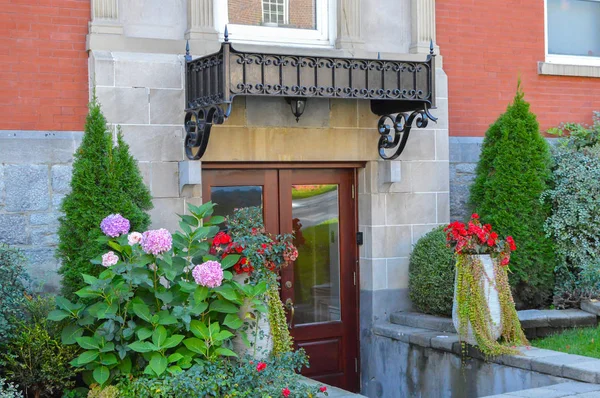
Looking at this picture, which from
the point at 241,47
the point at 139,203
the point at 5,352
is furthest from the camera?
the point at 241,47

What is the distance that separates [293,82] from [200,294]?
2061 mm

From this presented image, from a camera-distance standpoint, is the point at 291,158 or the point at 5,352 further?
the point at 291,158

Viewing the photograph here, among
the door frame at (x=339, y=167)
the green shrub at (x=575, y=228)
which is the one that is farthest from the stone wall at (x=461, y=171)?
the door frame at (x=339, y=167)

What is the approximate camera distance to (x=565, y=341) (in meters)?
7.21

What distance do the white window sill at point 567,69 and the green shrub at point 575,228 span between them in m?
1.36

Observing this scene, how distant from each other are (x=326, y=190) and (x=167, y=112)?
197cm

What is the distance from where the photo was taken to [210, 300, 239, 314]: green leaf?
616 cm

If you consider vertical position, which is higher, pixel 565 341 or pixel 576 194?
pixel 576 194

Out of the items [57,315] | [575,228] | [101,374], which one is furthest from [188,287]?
[575,228]

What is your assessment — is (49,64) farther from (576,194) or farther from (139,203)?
(576,194)

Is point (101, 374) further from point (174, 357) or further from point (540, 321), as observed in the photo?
point (540, 321)

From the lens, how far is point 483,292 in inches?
266

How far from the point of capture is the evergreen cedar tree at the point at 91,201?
21.5 ft

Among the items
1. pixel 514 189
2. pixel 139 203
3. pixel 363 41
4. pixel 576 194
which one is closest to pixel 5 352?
pixel 139 203
